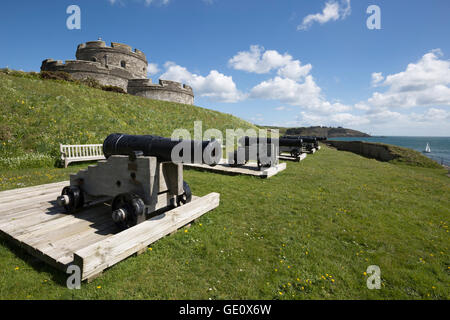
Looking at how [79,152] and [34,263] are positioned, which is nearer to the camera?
[34,263]

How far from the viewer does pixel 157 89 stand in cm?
3066

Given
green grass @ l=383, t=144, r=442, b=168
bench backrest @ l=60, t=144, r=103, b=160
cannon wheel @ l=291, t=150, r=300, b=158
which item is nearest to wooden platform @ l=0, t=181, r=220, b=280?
bench backrest @ l=60, t=144, r=103, b=160

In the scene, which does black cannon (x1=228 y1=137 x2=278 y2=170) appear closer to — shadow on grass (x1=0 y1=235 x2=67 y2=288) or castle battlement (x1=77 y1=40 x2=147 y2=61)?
shadow on grass (x1=0 y1=235 x2=67 y2=288)

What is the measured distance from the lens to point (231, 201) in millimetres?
5938

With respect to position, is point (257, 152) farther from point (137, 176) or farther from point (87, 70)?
point (87, 70)

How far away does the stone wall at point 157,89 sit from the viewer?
30.3 m

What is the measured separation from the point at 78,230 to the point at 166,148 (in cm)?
211

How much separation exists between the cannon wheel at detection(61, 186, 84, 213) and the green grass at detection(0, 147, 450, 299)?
104cm

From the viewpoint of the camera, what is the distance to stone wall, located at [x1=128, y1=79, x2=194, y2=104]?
3034 cm

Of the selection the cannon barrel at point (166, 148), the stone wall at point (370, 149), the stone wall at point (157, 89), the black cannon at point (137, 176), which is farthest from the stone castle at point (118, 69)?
the cannon barrel at point (166, 148)

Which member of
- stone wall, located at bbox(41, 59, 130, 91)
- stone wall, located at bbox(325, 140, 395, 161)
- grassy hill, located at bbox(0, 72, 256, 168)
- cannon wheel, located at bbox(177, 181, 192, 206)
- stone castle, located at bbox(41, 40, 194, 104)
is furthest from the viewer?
stone castle, located at bbox(41, 40, 194, 104)

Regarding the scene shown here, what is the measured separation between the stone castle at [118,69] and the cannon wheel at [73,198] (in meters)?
28.6

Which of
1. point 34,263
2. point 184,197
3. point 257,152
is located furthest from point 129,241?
point 257,152
